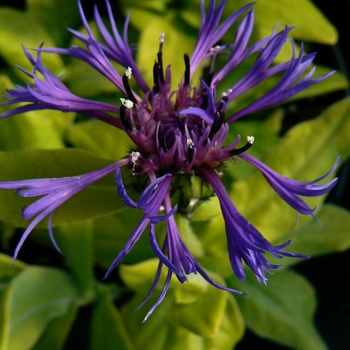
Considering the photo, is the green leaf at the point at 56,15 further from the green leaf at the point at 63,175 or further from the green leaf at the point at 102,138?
the green leaf at the point at 63,175

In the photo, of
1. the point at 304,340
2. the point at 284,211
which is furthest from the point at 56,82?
the point at 304,340

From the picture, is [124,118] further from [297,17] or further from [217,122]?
[297,17]

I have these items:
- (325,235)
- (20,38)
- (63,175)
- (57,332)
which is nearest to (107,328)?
(57,332)

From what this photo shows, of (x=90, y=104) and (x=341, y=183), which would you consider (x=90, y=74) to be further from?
(x=341, y=183)

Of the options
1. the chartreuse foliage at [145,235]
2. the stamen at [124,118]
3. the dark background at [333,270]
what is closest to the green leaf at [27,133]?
the chartreuse foliage at [145,235]

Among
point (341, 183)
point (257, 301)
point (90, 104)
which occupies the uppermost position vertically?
point (90, 104)
